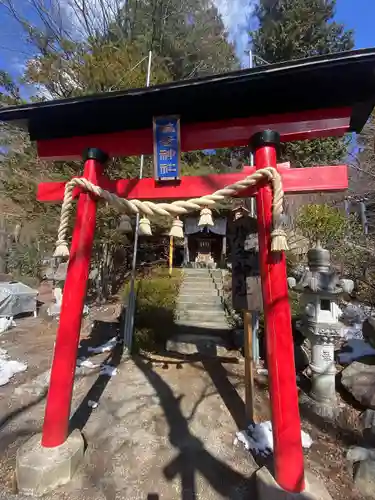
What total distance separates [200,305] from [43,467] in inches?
242

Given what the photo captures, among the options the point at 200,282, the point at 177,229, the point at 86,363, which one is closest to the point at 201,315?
the point at 200,282

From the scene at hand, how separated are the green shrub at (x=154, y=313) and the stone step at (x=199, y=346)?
34 cm

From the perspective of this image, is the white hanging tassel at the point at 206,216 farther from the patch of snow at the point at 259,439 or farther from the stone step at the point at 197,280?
the stone step at the point at 197,280

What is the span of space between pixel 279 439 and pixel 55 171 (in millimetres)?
8909

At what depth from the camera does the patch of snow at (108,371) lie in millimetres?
4941

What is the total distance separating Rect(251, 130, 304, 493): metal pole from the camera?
210 centimetres

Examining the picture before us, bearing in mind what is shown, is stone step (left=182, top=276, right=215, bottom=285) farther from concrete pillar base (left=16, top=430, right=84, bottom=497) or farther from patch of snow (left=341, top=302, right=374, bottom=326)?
concrete pillar base (left=16, top=430, right=84, bottom=497)

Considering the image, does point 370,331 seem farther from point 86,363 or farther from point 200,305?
point 86,363

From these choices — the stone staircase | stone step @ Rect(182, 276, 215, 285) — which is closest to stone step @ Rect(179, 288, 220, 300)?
the stone staircase

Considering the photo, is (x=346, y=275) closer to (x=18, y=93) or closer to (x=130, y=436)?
(x=130, y=436)

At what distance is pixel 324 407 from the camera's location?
3.76 meters

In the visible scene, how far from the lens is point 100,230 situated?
30.0 feet

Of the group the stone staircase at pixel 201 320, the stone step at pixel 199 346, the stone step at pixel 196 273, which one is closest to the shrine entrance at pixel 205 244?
the stone step at pixel 196 273

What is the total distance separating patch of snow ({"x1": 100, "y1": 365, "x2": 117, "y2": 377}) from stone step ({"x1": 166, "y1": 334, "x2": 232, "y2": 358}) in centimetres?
153
